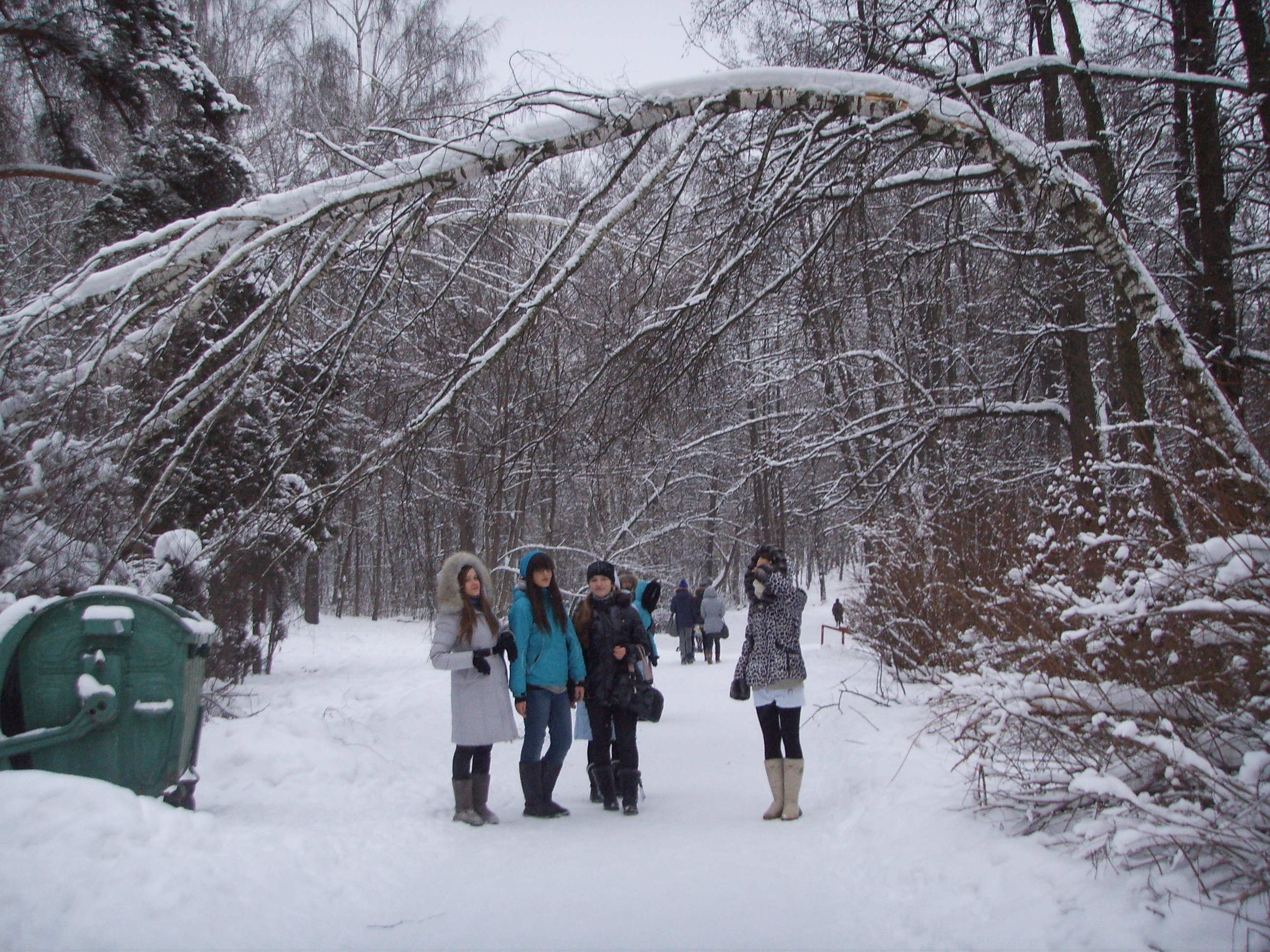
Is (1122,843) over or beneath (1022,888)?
over

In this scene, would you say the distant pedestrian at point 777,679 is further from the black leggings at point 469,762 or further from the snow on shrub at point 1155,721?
the black leggings at point 469,762

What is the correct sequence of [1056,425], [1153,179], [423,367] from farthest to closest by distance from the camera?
1. [1056,425]
2. [1153,179]
3. [423,367]

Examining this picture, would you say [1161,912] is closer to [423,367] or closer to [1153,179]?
[423,367]

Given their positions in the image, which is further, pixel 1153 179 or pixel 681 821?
pixel 1153 179

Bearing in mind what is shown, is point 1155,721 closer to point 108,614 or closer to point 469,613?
point 469,613

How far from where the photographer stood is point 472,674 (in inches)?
232

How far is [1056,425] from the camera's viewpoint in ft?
38.5

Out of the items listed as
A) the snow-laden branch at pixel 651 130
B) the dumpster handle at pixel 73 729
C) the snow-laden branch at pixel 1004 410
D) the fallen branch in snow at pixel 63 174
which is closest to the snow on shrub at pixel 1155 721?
the snow-laden branch at pixel 651 130

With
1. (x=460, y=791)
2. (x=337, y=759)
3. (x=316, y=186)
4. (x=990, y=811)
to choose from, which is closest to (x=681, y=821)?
(x=460, y=791)

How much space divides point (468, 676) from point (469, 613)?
445 mm

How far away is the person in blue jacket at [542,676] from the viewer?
5875 millimetres

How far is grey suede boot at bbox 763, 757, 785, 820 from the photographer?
5.63 m

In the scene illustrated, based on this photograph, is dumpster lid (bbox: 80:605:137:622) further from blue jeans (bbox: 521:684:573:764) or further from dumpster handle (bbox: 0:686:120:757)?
blue jeans (bbox: 521:684:573:764)

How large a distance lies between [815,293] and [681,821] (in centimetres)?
353
